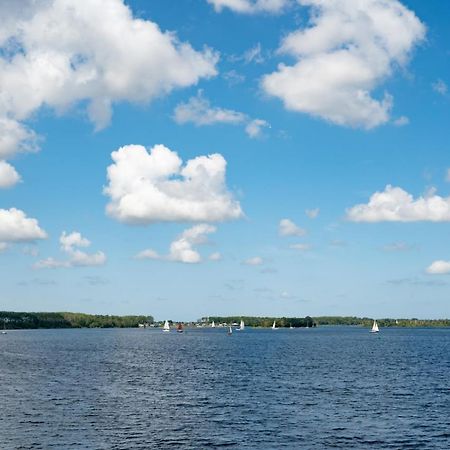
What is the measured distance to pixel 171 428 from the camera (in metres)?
67.1

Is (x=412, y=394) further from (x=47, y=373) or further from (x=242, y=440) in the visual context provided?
(x=47, y=373)

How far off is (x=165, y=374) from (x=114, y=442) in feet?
202

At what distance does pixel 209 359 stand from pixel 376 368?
48.8m

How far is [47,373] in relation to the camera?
391 ft

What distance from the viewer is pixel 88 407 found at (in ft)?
257

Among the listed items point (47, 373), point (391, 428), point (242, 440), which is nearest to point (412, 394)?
point (391, 428)

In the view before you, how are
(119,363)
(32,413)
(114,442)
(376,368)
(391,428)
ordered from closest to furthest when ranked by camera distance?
1. (114,442)
2. (391,428)
3. (32,413)
4. (376,368)
5. (119,363)

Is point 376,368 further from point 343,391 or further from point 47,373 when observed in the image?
point 47,373

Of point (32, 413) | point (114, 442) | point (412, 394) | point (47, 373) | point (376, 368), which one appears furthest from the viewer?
point (376, 368)

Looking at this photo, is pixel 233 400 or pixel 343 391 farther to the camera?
pixel 343 391

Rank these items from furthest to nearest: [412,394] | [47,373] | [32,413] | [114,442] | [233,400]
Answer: [47,373]
[412,394]
[233,400]
[32,413]
[114,442]

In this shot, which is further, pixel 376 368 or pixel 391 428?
pixel 376 368

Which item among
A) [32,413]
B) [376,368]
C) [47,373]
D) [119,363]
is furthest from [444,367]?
[32,413]

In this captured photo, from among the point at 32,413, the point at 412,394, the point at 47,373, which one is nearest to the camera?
the point at 32,413
